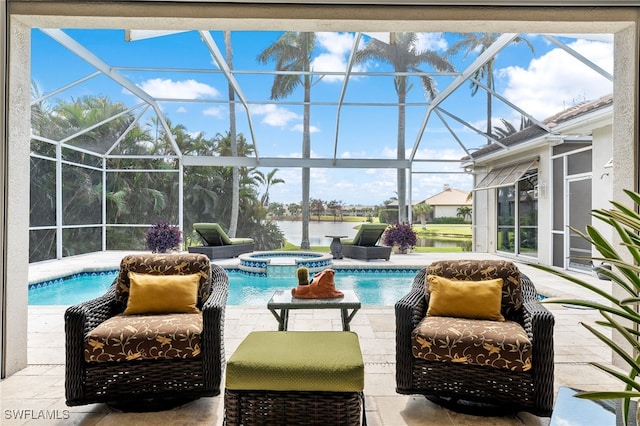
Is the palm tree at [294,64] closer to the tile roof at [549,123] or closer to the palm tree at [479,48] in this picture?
the palm tree at [479,48]

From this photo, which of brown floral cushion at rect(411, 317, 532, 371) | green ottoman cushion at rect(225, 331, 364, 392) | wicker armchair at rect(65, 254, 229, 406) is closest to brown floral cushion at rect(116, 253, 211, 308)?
wicker armchair at rect(65, 254, 229, 406)

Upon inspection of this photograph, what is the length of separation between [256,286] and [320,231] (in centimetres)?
623

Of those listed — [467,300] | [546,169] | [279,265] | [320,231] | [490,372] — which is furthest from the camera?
[320,231]

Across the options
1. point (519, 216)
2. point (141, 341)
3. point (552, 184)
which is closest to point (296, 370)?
point (141, 341)

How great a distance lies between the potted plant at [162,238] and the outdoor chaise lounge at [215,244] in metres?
0.58

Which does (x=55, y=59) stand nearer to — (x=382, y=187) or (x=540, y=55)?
(x=382, y=187)

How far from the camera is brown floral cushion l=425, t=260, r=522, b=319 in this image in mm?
3211

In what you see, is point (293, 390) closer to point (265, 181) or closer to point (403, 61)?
point (265, 181)

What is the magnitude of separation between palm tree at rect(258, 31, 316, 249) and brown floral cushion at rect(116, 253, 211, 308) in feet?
30.1

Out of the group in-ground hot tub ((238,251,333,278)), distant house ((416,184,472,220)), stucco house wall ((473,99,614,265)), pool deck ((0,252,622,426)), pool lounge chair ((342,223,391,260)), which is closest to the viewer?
pool deck ((0,252,622,426))

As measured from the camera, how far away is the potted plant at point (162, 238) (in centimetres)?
1077

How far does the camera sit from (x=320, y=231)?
1440 centimetres

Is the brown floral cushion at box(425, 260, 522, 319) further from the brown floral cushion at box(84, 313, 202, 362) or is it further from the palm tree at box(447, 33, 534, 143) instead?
the palm tree at box(447, 33, 534, 143)

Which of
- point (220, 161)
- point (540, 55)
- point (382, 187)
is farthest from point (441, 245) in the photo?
point (220, 161)
